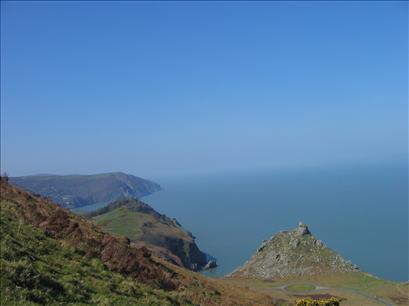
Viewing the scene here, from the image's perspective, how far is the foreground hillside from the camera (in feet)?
42.1

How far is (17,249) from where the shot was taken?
1599cm

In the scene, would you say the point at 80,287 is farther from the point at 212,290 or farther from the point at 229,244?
the point at 229,244

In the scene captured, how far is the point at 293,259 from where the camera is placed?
11225 cm

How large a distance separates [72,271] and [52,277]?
2.24m

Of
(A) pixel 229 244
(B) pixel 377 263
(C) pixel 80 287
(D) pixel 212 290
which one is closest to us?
(C) pixel 80 287

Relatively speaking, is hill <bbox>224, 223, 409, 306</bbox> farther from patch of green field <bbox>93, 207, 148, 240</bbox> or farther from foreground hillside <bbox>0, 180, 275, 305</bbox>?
patch of green field <bbox>93, 207, 148, 240</bbox>

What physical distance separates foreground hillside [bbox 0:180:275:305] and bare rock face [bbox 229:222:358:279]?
258 ft

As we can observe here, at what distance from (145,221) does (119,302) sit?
18287cm

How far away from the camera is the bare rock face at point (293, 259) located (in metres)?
104

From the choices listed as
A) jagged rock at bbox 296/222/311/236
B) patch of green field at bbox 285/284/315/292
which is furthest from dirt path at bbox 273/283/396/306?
jagged rock at bbox 296/222/311/236

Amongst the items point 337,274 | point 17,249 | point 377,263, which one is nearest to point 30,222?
point 17,249

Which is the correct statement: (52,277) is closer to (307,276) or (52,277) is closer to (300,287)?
(300,287)

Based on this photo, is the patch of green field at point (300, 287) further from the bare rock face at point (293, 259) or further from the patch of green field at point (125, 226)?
the patch of green field at point (125, 226)

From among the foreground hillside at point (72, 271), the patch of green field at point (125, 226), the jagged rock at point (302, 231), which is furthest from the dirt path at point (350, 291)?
the patch of green field at point (125, 226)
